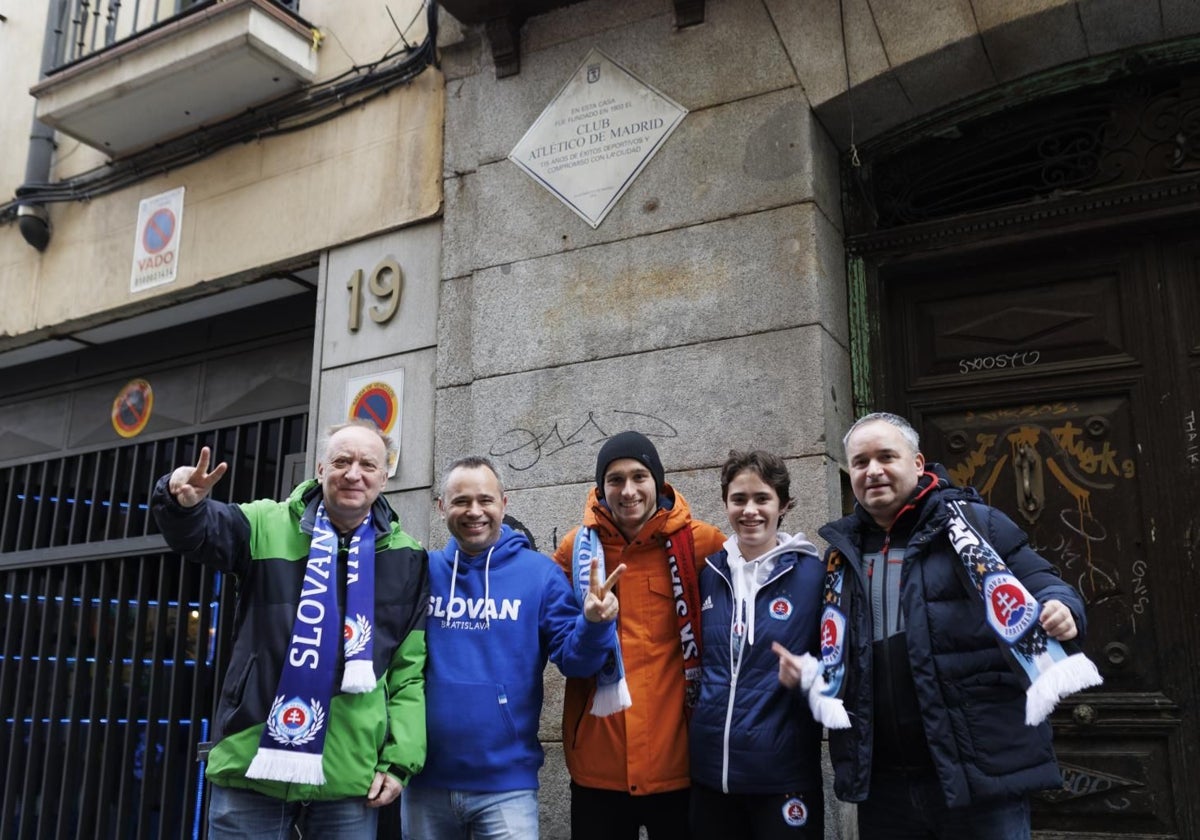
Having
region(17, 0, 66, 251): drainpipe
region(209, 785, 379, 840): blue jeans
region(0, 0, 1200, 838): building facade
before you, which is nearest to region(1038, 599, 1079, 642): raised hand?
region(0, 0, 1200, 838): building facade

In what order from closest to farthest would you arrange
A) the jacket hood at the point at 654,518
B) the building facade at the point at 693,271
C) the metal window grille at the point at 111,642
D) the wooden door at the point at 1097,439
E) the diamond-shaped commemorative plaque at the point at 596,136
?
the jacket hood at the point at 654,518 → the wooden door at the point at 1097,439 → the building facade at the point at 693,271 → the diamond-shaped commemorative plaque at the point at 596,136 → the metal window grille at the point at 111,642

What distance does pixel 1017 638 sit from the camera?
104 inches

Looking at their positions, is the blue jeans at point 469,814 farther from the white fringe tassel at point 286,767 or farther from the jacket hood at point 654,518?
the jacket hood at point 654,518

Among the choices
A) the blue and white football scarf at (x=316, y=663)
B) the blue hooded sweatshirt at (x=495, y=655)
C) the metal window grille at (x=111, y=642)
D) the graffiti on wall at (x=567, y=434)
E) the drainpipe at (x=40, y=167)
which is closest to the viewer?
the blue and white football scarf at (x=316, y=663)

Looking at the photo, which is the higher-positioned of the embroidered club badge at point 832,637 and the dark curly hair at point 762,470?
the dark curly hair at point 762,470

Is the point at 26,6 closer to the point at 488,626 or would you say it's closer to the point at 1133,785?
the point at 488,626

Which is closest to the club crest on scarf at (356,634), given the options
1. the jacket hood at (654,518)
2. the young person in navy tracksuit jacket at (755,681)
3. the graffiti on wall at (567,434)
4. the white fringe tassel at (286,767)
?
the white fringe tassel at (286,767)

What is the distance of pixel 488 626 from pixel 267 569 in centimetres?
71

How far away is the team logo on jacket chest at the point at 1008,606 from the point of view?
264 centimetres

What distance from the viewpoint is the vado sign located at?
6.80 metres

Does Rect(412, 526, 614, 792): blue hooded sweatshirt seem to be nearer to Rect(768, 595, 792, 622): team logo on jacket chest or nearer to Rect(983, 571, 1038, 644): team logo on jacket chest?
Rect(768, 595, 792, 622): team logo on jacket chest

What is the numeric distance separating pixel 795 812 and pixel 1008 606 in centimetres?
86

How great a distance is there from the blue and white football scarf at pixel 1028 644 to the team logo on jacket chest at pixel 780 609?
0.57m

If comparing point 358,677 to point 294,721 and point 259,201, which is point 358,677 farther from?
point 259,201
